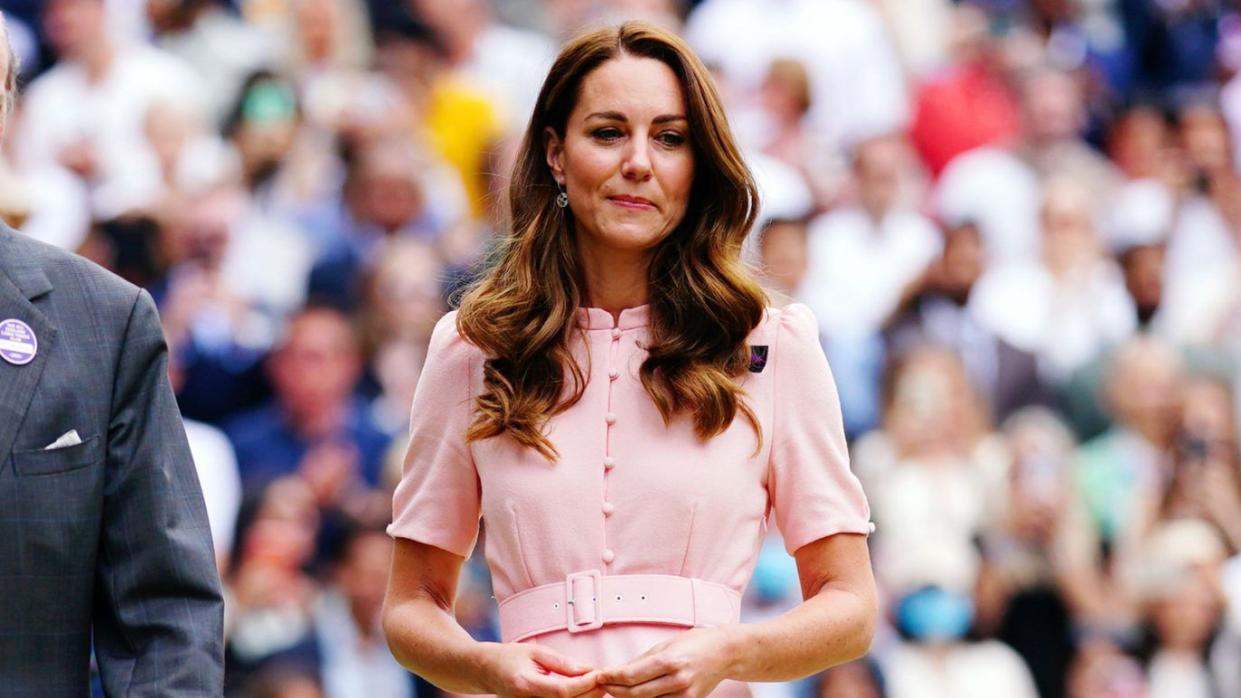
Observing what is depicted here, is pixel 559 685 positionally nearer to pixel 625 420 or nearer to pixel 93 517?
pixel 625 420

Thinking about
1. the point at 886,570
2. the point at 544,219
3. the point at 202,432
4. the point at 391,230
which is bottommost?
the point at 886,570

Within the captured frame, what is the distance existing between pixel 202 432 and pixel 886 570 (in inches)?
110

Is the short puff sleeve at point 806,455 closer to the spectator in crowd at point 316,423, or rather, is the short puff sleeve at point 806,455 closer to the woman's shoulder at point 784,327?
the woman's shoulder at point 784,327

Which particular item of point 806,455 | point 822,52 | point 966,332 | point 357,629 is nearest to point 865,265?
point 966,332

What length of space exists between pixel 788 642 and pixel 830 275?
6.57 meters

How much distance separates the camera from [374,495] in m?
8.73

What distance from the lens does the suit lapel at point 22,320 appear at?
3.16m

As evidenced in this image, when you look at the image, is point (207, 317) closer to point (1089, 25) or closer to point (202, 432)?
point (202, 432)

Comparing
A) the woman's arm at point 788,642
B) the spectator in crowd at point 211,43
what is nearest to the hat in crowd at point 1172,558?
the spectator in crowd at point 211,43

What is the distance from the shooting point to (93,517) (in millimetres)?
3195

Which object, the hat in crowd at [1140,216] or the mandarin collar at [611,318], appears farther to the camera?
the hat in crowd at [1140,216]

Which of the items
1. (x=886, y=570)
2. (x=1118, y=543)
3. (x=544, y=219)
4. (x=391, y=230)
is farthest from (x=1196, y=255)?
(x=544, y=219)

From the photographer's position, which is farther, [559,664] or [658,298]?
[658,298]

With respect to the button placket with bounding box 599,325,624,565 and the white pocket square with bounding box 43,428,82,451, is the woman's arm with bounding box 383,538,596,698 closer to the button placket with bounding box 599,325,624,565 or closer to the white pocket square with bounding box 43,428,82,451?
the button placket with bounding box 599,325,624,565
